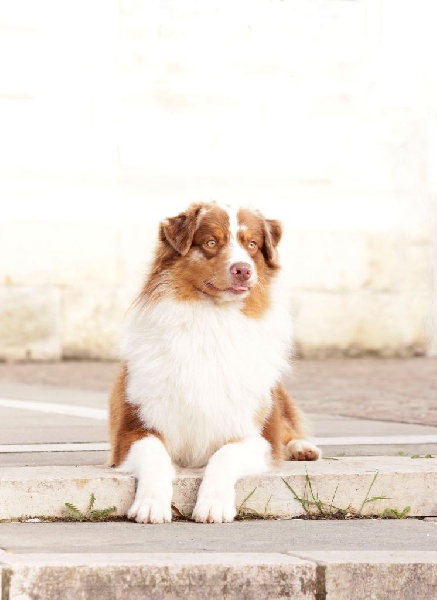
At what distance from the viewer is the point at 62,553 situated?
4352mm

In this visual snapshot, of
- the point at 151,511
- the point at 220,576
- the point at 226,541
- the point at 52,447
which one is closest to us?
the point at 220,576

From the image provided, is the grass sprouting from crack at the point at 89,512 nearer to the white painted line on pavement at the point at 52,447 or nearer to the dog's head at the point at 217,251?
the dog's head at the point at 217,251

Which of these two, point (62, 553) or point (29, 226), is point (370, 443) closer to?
point (62, 553)

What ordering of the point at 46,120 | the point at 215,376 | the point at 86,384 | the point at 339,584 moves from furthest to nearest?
1. the point at 46,120
2. the point at 86,384
3. the point at 215,376
4. the point at 339,584

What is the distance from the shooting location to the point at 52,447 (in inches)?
260

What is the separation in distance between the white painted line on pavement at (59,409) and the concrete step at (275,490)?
2.90 m

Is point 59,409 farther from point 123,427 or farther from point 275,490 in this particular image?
point 275,490

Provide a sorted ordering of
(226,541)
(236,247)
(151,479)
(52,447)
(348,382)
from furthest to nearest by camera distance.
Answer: (348,382), (52,447), (236,247), (151,479), (226,541)

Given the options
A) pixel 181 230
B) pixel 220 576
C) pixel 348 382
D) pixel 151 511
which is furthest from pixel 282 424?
pixel 348 382

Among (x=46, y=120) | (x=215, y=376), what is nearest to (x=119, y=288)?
(x=46, y=120)

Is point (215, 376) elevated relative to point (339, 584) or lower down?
elevated

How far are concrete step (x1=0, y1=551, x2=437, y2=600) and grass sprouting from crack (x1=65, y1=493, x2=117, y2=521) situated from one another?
2.87ft

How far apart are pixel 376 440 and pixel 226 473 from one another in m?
1.95

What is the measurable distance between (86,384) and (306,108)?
4.44 m
